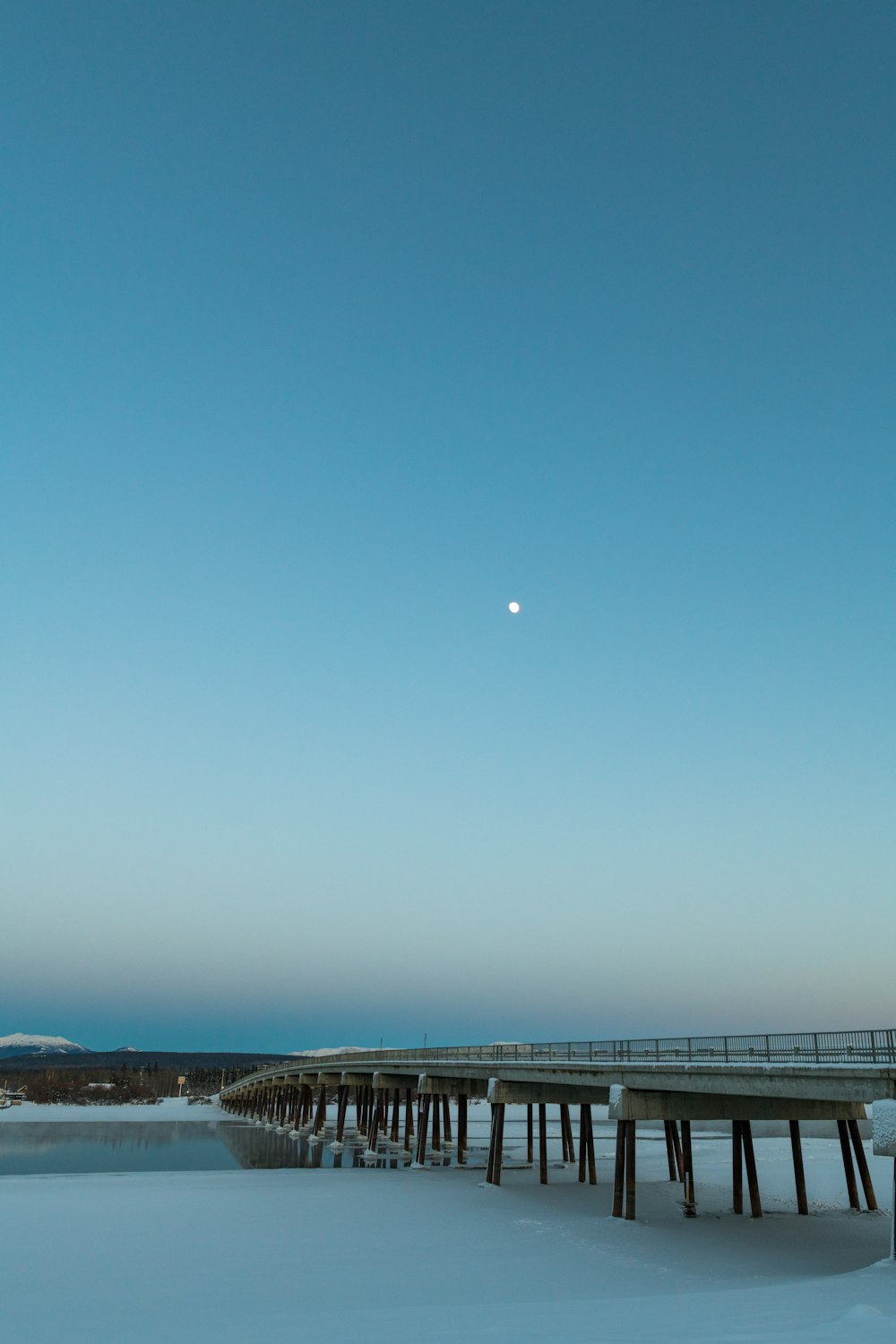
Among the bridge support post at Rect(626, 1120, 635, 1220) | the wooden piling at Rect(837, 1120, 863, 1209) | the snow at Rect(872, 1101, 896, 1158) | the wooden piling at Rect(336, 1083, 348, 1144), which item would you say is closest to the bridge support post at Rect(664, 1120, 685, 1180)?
the wooden piling at Rect(837, 1120, 863, 1209)

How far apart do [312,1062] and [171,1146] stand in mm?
13866

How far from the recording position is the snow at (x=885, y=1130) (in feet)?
72.1

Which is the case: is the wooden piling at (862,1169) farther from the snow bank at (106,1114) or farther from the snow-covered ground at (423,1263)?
the snow bank at (106,1114)

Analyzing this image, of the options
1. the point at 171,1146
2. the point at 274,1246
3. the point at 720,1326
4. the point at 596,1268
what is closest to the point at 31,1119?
the point at 171,1146

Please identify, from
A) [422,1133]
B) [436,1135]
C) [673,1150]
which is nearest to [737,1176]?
[673,1150]

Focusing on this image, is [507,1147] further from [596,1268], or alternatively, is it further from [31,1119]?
[31,1119]

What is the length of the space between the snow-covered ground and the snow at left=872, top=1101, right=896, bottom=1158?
2482mm

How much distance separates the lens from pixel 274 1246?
25.5 meters

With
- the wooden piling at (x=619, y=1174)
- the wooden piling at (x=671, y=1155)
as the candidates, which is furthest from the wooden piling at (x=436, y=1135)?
the wooden piling at (x=619, y=1174)

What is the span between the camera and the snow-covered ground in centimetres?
1606

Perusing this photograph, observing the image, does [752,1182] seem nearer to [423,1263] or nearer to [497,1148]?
[497,1148]

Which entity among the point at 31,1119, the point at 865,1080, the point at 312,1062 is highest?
the point at 865,1080

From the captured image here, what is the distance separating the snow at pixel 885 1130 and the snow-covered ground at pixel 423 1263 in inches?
97.7

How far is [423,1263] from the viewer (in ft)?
76.6
